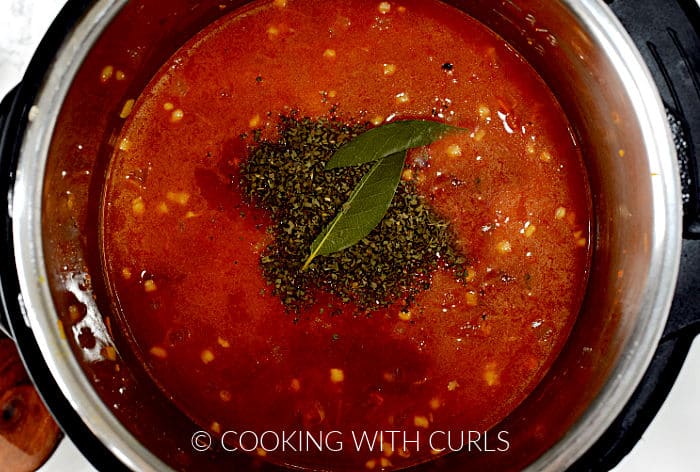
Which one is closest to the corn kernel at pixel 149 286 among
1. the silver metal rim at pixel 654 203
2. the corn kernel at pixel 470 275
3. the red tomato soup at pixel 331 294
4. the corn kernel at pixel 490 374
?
the red tomato soup at pixel 331 294

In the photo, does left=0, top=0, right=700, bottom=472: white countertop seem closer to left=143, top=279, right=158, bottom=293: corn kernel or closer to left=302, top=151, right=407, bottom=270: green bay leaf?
left=143, top=279, right=158, bottom=293: corn kernel

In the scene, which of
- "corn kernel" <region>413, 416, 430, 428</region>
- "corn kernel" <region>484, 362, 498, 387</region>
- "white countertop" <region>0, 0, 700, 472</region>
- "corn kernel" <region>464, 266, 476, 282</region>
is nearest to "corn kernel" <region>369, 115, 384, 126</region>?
"corn kernel" <region>464, 266, 476, 282</region>

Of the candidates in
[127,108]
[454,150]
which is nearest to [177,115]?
[127,108]

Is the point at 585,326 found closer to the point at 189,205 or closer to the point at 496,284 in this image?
the point at 496,284

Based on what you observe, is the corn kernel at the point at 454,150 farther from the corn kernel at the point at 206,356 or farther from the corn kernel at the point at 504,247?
the corn kernel at the point at 206,356

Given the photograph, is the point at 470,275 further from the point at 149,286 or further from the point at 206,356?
the point at 149,286

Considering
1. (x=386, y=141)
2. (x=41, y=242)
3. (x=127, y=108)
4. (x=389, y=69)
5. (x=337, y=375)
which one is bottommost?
(x=337, y=375)

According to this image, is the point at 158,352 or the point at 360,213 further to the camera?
the point at 158,352
